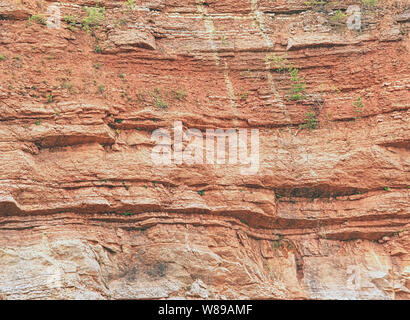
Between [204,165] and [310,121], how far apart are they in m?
2.98

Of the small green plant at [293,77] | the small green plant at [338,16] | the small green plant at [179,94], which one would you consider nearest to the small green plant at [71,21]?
the small green plant at [179,94]

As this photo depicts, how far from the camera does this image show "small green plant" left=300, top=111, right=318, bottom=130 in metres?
16.3

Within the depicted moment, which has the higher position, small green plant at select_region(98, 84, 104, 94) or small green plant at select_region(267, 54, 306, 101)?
small green plant at select_region(267, 54, 306, 101)

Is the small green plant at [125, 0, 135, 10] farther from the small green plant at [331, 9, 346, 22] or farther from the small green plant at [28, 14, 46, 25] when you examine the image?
the small green plant at [331, 9, 346, 22]

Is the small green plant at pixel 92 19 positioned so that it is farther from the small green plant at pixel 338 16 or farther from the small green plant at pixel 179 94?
the small green plant at pixel 338 16

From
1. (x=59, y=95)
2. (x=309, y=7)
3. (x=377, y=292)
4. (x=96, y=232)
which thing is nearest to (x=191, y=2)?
(x=309, y=7)

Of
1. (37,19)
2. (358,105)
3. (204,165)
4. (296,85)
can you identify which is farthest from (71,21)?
(358,105)

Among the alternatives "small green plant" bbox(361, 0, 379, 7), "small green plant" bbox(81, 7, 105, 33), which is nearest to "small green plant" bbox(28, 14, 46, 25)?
"small green plant" bbox(81, 7, 105, 33)

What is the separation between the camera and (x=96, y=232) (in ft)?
45.7

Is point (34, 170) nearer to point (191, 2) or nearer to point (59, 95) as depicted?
point (59, 95)

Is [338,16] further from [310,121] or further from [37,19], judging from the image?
[37,19]

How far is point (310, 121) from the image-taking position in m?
16.3

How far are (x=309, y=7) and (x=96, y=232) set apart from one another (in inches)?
321

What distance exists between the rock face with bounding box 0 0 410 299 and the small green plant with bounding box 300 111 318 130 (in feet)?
0.10
